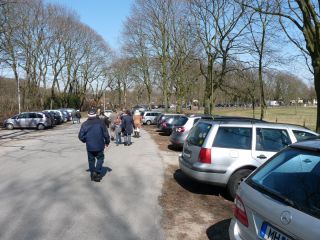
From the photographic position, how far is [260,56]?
27969 millimetres

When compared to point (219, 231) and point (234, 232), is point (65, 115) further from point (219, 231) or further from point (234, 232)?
point (234, 232)

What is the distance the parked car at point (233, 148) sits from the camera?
830 centimetres

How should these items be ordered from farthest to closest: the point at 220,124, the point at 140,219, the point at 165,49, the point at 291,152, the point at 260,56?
the point at 165,49, the point at 260,56, the point at 220,124, the point at 140,219, the point at 291,152

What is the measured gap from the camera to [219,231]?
620 cm

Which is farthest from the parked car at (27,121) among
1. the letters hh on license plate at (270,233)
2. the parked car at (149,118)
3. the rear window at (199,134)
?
the letters hh on license plate at (270,233)

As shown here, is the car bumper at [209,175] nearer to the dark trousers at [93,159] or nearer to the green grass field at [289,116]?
the dark trousers at [93,159]

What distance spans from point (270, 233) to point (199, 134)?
5678mm

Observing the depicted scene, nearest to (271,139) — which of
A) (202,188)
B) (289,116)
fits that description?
(202,188)

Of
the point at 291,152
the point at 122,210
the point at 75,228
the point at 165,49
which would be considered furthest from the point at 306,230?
the point at 165,49

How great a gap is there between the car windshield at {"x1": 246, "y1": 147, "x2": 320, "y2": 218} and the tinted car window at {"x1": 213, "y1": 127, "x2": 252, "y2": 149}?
4376mm

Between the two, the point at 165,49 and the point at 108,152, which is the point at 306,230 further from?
the point at 165,49

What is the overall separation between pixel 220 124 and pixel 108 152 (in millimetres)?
8561

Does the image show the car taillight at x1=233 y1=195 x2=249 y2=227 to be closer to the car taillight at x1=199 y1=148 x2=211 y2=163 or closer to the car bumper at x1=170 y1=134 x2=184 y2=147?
the car taillight at x1=199 y1=148 x2=211 y2=163

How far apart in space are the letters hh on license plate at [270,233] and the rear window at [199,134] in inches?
202
